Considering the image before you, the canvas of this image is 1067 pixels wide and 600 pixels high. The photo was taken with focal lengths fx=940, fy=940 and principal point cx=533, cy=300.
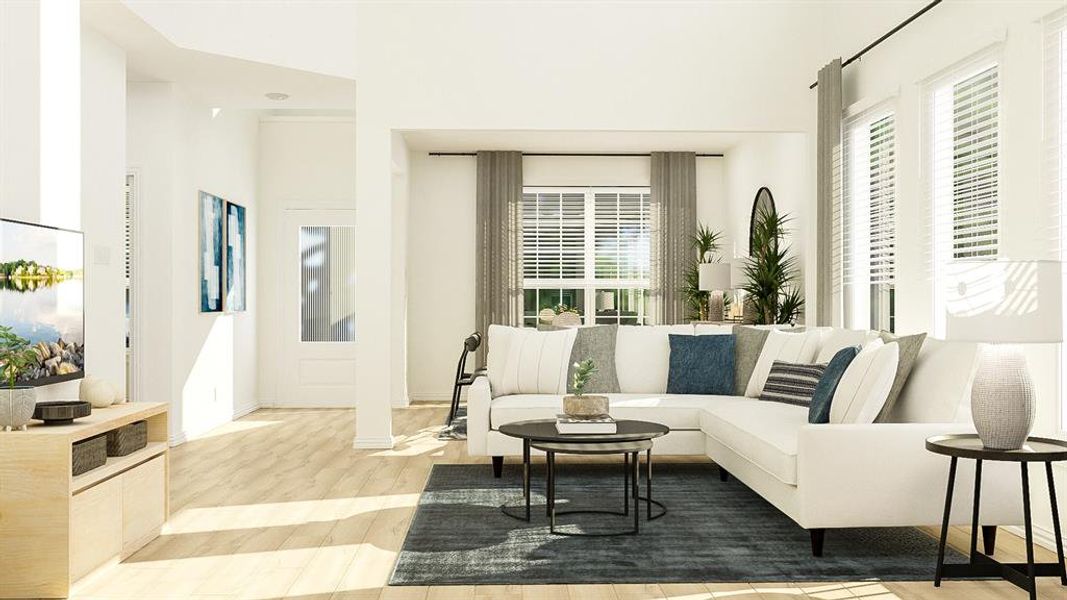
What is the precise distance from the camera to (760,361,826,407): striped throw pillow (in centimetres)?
537

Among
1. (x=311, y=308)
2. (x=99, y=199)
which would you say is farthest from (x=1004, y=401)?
(x=311, y=308)

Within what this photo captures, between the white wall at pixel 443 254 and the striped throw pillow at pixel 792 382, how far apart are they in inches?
177

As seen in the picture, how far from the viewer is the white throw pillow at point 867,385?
13.3 feet

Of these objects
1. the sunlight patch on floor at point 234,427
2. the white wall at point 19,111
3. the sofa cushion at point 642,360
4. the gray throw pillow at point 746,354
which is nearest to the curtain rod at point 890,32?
the gray throw pillow at point 746,354

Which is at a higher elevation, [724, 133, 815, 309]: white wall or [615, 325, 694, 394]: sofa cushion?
[724, 133, 815, 309]: white wall

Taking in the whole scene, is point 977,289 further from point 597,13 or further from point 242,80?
point 242,80

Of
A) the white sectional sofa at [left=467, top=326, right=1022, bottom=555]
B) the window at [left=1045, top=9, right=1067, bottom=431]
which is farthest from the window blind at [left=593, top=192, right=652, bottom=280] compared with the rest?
the window at [left=1045, top=9, right=1067, bottom=431]

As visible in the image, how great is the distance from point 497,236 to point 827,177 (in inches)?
167

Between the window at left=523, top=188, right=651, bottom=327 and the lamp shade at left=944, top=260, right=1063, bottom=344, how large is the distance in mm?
6826

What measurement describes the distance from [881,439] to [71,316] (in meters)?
3.63

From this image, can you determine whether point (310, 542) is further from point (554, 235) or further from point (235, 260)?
point (554, 235)

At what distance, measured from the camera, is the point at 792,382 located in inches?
217

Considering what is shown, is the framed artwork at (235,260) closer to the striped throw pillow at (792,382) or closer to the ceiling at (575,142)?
the ceiling at (575,142)

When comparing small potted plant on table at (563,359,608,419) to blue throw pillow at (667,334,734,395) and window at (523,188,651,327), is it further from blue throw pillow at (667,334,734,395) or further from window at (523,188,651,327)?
window at (523,188,651,327)
